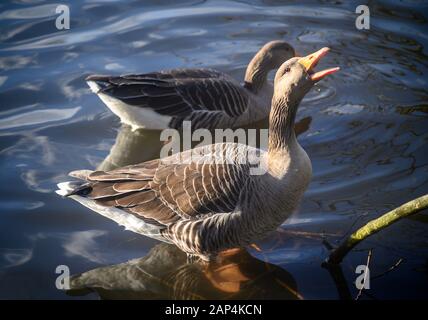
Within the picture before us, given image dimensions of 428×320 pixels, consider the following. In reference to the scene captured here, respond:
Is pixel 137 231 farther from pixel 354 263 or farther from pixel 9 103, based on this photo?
pixel 9 103

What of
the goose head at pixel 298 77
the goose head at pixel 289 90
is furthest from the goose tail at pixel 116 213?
the goose head at pixel 298 77

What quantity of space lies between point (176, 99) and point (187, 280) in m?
2.99

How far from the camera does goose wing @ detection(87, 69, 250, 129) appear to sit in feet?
24.6

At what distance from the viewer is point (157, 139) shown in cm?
762

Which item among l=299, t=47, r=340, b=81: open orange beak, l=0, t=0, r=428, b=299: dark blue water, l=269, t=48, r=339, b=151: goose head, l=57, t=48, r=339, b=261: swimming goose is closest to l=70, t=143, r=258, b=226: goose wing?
l=57, t=48, r=339, b=261: swimming goose

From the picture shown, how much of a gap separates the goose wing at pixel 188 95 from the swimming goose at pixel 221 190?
225cm

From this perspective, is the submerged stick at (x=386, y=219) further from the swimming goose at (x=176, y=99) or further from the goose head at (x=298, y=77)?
the swimming goose at (x=176, y=99)

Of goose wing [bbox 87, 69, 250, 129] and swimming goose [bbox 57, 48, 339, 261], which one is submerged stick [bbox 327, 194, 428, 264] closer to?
swimming goose [bbox 57, 48, 339, 261]

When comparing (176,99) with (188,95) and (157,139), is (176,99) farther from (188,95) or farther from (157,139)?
(157,139)

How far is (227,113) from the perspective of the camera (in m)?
7.76

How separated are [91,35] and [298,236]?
5.42 m

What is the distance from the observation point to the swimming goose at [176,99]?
741 centimetres

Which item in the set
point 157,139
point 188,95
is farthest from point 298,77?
point 157,139

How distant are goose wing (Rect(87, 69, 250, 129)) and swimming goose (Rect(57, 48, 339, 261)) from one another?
7.39 ft
